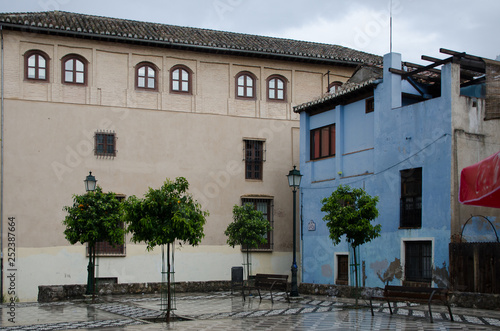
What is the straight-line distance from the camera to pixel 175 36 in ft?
90.8

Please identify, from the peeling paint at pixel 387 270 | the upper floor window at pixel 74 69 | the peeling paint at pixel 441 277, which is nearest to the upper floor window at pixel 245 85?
the upper floor window at pixel 74 69

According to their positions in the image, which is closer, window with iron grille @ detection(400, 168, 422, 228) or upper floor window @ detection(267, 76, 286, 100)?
window with iron grille @ detection(400, 168, 422, 228)

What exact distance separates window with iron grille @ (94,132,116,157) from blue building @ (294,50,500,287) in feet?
25.5

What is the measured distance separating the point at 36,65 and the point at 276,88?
10.3 metres

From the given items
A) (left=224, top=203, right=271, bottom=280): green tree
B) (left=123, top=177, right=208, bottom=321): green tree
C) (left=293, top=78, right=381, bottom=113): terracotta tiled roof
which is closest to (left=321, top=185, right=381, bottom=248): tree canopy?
(left=123, top=177, right=208, bottom=321): green tree

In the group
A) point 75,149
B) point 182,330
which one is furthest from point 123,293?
point 182,330

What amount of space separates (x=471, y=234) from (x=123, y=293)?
11.0 metres

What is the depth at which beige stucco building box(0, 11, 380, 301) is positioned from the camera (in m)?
25.2

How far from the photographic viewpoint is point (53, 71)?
25.9 m

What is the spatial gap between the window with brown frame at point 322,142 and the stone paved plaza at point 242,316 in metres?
7.01

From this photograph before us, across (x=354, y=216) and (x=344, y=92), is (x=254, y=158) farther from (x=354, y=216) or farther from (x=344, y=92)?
(x=354, y=216)

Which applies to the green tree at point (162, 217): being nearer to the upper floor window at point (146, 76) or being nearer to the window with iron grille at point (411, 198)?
the window with iron grille at point (411, 198)

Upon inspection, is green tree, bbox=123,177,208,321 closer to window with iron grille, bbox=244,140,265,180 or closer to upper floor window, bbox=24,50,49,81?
upper floor window, bbox=24,50,49,81

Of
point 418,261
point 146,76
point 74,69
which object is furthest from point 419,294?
point 74,69
